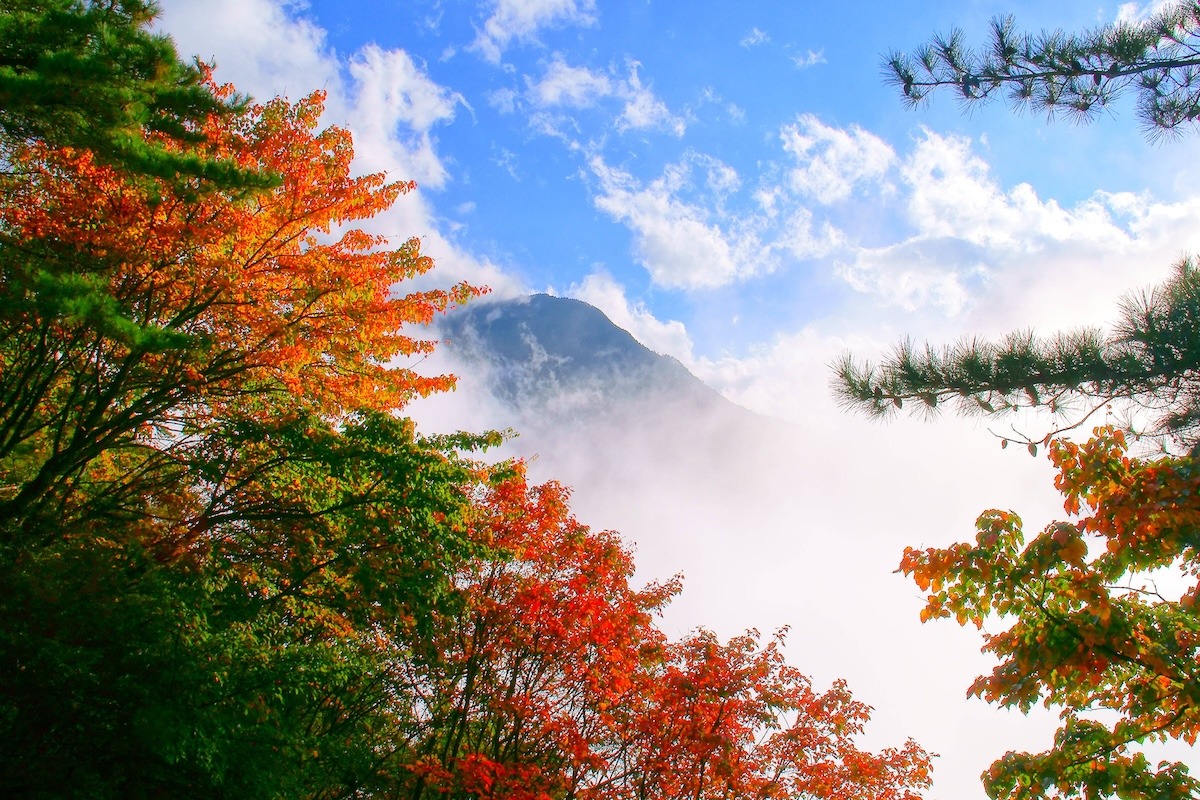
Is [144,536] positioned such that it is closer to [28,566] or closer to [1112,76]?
[28,566]

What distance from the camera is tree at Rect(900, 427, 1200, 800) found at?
13.7 ft

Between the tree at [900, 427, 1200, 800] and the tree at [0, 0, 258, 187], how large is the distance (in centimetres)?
757

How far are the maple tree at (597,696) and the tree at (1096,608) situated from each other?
25.6ft

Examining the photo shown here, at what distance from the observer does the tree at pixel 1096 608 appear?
416 centimetres

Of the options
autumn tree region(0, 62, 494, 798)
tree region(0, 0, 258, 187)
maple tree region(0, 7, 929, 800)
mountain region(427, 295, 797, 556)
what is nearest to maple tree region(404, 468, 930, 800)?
maple tree region(0, 7, 929, 800)

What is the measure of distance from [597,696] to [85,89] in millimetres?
11212

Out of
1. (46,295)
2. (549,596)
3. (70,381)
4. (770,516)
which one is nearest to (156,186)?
(46,295)

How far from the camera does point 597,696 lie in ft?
41.0

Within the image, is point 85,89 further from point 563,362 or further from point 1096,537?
point 563,362

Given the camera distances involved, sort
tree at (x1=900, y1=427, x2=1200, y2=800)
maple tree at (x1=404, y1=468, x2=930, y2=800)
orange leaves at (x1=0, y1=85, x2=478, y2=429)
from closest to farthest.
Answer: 1. tree at (x1=900, y1=427, x2=1200, y2=800)
2. orange leaves at (x1=0, y1=85, x2=478, y2=429)
3. maple tree at (x1=404, y1=468, x2=930, y2=800)

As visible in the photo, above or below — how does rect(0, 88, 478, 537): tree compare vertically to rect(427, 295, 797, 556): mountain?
below

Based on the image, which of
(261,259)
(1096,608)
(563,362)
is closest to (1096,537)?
(1096,608)

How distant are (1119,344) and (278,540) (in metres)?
9.84

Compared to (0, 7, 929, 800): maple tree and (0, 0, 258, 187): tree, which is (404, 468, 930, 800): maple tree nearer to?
(0, 7, 929, 800): maple tree
